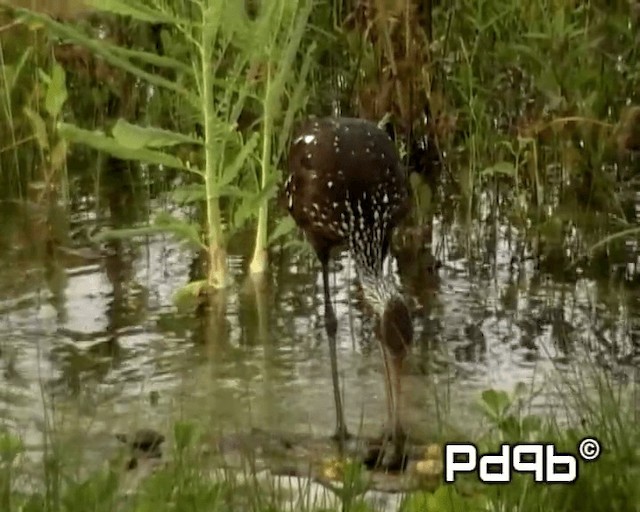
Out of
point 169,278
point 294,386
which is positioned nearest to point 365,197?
point 294,386

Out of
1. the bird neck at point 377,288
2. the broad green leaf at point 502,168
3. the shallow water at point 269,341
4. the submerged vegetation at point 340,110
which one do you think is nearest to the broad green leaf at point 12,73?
the submerged vegetation at point 340,110

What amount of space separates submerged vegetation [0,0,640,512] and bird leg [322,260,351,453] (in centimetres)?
45

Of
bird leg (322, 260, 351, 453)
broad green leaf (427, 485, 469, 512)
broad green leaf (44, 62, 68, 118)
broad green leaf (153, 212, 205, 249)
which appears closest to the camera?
broad green leaf (427, 485, 469, 512)

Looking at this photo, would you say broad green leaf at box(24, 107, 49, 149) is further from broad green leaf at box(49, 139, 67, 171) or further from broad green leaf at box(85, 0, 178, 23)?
broad green leaf at box(85, 0, 178, 23)

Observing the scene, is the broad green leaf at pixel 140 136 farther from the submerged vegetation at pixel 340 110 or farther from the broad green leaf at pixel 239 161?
the broad green leaf at pixel 239 161

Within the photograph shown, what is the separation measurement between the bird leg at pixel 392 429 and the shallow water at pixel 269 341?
51 mm

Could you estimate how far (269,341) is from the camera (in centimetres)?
367

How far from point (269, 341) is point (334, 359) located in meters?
0.29

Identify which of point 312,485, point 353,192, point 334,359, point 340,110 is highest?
point 340,110

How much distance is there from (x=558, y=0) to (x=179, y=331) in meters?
1.77

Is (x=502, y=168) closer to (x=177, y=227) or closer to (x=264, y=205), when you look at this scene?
(x=264, y=205)

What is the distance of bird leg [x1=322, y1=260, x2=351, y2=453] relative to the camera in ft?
10.1

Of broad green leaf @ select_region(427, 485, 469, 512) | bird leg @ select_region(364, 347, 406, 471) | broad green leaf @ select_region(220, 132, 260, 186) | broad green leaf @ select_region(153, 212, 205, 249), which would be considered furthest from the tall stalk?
broad green leaf @ select_region(427, 485, 469, 512)

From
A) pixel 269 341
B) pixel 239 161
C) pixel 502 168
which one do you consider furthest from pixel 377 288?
pixel 502 168
